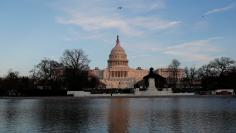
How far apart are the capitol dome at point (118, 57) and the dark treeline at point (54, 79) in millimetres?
81333

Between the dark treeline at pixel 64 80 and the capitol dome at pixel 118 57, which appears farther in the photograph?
the capitol dome at pixel 118 57

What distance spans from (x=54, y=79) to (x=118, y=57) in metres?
87.9

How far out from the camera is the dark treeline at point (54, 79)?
97.7 meters

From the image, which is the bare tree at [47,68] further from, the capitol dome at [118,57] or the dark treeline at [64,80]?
the capitol dome at [118,57]

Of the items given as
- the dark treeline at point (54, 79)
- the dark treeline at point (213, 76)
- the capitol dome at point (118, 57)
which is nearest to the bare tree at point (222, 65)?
the dark treeline at point (213, 76)

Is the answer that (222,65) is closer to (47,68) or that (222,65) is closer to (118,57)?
(47,68)

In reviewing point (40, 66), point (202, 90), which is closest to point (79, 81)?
point (40, 66)

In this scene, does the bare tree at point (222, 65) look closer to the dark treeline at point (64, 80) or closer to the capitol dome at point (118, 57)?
the dark treeline at point (64, 80)

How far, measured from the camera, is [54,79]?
344 ft

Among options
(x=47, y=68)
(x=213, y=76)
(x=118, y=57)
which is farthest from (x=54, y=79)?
(x=118, y=57)

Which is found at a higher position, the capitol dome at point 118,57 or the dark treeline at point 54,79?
the capitol dome at point 118,57

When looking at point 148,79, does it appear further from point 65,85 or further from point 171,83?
point 171,83

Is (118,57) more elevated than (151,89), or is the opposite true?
(118,57)

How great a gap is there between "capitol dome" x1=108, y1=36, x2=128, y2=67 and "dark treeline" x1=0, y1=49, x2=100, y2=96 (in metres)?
81.3
